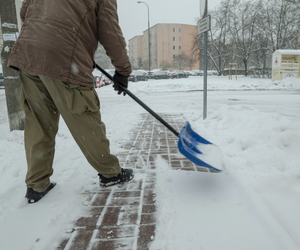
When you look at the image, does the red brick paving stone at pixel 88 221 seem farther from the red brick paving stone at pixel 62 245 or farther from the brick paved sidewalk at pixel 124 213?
the red brick paving stone at pixel 62 245

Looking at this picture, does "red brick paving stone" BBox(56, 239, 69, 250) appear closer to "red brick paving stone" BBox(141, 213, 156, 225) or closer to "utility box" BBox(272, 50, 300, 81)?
"red brick paving stone" BBox(141, 213, 156, 225)

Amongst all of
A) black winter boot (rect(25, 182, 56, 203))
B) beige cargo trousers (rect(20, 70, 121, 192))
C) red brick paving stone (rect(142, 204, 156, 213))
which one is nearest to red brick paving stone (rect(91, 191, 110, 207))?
beige cargo trousers (rect(20, 70, 121, 192))

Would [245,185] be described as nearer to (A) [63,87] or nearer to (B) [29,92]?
(A) [63,87]

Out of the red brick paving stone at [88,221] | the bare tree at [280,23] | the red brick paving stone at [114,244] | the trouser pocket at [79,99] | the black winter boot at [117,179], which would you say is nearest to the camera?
the red brick paving stone at [114,244]

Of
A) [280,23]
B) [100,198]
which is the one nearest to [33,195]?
[100,198]

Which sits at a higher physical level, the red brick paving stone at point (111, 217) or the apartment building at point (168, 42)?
the apartment building at point (168, 42)

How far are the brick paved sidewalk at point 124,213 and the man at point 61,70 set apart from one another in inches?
10.0

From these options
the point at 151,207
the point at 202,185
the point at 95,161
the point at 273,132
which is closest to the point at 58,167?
the point at 95,161

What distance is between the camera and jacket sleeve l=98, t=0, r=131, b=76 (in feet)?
5.87

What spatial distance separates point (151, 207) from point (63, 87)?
43.7 inches

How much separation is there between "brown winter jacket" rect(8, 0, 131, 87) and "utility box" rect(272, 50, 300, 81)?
17301 mm

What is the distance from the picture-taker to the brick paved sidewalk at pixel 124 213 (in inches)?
57.6

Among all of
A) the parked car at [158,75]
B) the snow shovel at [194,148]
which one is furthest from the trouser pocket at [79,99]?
the parked car at [158,75]

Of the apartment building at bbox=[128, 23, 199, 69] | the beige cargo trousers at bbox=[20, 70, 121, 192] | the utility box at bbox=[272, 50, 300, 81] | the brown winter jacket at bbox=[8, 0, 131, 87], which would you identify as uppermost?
the apartment building at bbox=[128, 23, 199, 69]
